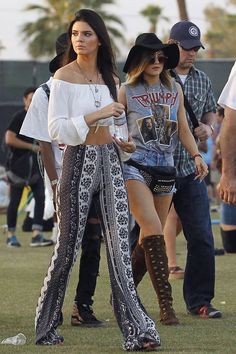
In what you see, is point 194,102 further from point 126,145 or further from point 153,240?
point 126,145

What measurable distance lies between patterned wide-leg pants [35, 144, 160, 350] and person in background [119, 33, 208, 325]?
782mm

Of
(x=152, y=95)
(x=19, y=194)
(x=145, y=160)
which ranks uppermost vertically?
(x=152, y=95)

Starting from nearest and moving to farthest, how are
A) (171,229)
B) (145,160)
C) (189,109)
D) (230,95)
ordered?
(230,95)
(145,160)
(189,109)
(171,229)

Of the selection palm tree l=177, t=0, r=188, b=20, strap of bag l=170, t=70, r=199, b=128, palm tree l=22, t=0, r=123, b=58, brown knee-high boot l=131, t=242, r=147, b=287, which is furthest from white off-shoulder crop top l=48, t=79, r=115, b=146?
palm tree l=22, t=0, r=123, b=58

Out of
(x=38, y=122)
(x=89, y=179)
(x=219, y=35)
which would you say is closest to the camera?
(x=89, y=179)

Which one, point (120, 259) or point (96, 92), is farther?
point (96, 92)

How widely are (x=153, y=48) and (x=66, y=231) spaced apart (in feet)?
5.48

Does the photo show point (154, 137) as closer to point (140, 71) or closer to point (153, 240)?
point (140, 71)

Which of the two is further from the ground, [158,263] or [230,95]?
[230,95]

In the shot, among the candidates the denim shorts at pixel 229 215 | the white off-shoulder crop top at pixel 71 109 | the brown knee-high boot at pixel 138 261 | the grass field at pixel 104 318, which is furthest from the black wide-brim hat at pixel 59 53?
the denim shorts at pixel 229 215

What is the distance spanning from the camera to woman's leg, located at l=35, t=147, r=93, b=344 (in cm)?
748

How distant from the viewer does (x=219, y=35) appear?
98.4 metres

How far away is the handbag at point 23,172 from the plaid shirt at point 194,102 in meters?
6.67

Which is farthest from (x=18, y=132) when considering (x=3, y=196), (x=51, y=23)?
(x=51, y=23)
